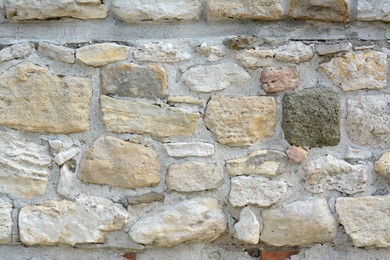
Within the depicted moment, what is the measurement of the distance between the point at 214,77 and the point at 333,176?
19.8 inches

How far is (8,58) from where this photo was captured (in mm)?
1752

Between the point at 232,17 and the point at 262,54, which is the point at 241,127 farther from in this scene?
the point at 232,17

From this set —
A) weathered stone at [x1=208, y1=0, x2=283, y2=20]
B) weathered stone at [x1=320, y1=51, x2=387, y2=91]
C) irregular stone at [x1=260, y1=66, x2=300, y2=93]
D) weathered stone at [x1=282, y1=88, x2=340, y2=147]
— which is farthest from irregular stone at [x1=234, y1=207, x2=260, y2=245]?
weathered stone at [x1=208, y1=0, x2=283, y2=20]

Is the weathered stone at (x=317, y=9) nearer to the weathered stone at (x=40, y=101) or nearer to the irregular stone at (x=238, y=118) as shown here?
the irregular stone at (x=238, y=118)

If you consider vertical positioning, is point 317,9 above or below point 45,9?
above

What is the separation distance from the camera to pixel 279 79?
178cm

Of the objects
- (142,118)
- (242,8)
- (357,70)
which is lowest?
(142,118)

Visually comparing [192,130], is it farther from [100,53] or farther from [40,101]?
[40,101]

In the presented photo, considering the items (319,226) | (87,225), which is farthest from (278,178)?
(87,225)

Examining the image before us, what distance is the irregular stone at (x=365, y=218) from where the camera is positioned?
1.78m

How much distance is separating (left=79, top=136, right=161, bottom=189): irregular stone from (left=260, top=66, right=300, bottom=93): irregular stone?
1.45ft

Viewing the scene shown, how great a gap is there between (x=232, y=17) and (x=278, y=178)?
0.54 meters

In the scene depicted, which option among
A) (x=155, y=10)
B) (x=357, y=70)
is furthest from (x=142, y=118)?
(x=357, y=70)

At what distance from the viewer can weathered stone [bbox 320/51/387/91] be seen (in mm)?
1801
